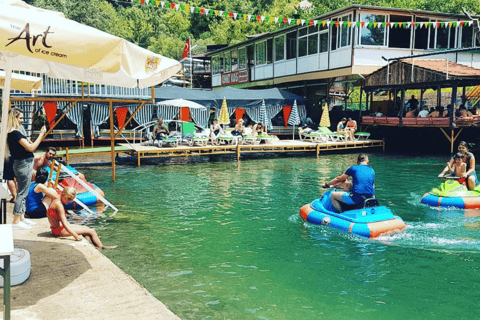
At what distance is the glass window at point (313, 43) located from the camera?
28.0m

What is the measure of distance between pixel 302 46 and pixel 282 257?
78.8ft

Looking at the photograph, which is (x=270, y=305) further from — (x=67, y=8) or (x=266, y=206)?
(x=67, y=8)

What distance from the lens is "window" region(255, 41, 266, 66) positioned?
34.4 metres

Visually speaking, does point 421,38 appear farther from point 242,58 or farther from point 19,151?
point 19,151

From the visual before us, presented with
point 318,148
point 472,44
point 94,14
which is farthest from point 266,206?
point 94,14

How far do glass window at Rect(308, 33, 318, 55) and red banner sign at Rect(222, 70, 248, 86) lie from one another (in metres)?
8.63

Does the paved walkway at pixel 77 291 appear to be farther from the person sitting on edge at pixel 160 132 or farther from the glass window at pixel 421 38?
the glass window at pixel 421 38

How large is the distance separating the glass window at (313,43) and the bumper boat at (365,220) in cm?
2042

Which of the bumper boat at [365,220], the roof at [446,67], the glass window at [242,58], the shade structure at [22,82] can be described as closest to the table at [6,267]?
the bumper boat at [365,220]

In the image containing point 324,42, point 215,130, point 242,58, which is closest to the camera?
point 215,130

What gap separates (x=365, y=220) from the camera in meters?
8.60

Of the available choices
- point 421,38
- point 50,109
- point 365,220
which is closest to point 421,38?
point 421,38

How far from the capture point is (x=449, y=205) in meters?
10.7

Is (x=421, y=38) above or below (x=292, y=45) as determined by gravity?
below
